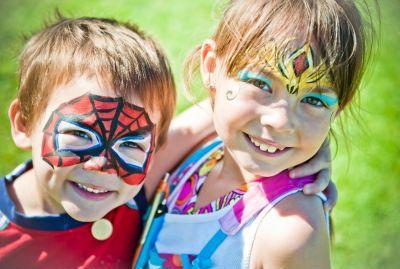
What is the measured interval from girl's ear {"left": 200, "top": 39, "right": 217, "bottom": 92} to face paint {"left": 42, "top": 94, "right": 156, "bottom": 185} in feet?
1.08

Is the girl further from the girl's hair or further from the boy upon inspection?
the boy

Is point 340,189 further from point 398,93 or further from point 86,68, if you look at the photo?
point 86,68

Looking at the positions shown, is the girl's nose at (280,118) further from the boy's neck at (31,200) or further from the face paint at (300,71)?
Answer: the boy's neck at (31,200)

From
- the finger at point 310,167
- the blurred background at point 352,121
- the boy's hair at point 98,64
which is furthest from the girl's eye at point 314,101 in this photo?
the boy's hair at point 98,64

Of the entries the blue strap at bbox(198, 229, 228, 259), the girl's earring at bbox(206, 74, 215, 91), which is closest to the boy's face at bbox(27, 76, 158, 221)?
the girl's earring at bbox(206, 74, 215, 91)

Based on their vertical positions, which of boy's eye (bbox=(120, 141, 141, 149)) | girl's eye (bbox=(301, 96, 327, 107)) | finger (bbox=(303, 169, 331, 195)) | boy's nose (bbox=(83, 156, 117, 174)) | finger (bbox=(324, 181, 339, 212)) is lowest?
finger (bbox=(324, 181, 339, 212))

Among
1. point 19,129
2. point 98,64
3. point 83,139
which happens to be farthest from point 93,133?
point 19,129

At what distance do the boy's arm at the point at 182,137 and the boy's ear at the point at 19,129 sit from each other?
0.63 meters

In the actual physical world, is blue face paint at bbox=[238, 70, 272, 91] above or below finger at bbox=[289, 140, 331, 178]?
above

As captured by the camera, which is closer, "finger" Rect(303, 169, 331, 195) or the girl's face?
the girl's face

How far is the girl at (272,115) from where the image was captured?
2170 mm

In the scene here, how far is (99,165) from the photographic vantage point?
7.61 feet

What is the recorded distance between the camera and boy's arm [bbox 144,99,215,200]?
289 centimetres

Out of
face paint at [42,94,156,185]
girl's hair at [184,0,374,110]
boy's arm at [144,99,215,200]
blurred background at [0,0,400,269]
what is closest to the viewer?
girl's hair at [184,0,374,110]
